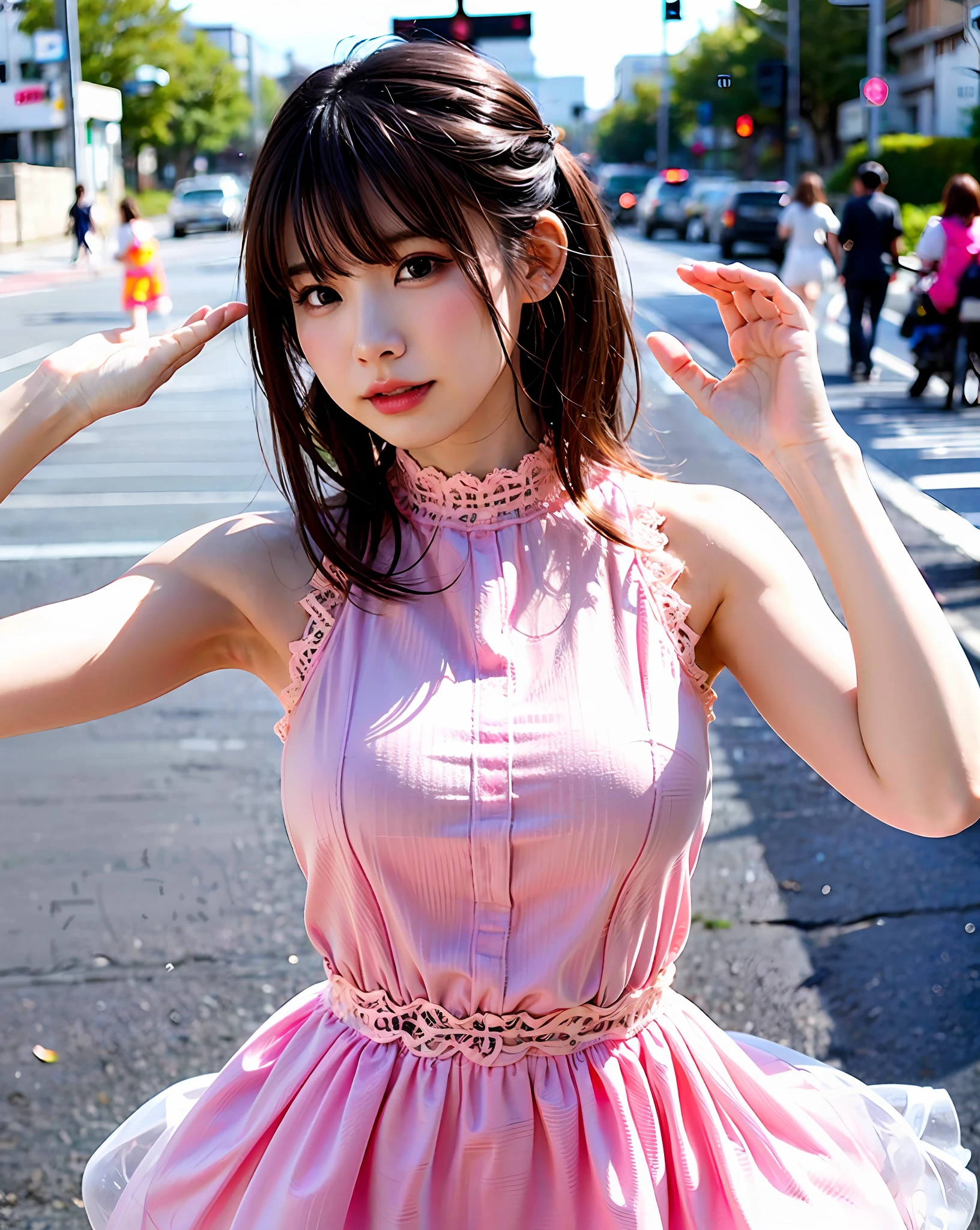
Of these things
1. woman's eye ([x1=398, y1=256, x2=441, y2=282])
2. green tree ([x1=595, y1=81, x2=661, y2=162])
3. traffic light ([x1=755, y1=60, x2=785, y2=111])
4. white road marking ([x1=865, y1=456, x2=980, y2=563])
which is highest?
traffic light ([x1=755, y1=60, x2=785, y2=111])

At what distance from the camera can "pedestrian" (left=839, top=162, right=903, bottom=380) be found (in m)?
2.28

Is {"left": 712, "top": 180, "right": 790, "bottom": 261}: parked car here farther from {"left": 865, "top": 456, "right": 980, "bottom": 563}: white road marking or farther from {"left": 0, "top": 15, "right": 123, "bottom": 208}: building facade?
{"left": 0, "top": 15, "right": 123, "bottom": 208}: building facade

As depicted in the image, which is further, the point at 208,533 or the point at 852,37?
the point at 852,37

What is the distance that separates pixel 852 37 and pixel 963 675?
1.04 meters

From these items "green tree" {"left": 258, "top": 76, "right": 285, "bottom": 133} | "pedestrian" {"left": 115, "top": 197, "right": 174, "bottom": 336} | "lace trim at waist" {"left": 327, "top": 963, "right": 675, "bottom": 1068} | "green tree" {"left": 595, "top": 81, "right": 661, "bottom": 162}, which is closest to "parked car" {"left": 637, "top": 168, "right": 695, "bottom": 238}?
"green tree" {"left": 595, "top": 81, "right": 661, "bottom": 162}

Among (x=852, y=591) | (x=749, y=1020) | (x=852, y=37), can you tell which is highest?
(x=852, y=37)

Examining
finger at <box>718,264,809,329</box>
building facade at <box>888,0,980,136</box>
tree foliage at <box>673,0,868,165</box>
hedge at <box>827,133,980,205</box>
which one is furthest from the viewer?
hedge at <box>827,133,980,205</box>

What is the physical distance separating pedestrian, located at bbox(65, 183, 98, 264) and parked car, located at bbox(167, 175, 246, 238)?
14 centimetres

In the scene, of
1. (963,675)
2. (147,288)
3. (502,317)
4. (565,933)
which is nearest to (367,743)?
(565,933)

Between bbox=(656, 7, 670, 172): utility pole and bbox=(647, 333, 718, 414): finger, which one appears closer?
bbox=(647, 333, 718, 414): finger

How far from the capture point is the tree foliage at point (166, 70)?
1.74 metres

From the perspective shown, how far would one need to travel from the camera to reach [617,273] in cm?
146

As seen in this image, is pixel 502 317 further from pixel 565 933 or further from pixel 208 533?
pixel 565 933

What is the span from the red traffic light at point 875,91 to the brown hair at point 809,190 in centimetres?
58
